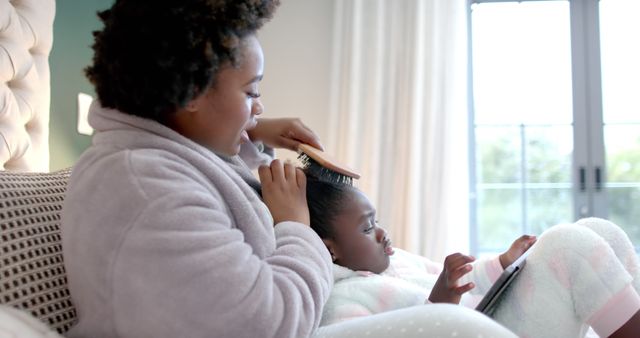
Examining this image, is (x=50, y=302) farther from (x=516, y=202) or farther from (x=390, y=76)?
(x=516, y=202)

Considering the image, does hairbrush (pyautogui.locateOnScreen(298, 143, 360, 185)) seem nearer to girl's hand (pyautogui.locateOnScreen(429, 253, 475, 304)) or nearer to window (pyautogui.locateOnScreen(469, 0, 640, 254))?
girl's hand (pyautogui.locateOnScreen(429, 253, 475, 304))

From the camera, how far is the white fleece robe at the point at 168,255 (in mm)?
732

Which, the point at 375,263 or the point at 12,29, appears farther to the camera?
the point at 12,29

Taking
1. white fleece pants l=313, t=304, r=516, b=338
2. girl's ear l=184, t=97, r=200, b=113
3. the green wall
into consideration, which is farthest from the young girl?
the green wall

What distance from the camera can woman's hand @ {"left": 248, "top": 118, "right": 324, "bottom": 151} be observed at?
4.29 ft

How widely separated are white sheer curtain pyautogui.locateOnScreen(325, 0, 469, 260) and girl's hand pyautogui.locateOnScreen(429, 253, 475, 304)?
2.03m

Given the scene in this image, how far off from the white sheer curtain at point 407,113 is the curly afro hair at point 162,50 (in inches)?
95.4

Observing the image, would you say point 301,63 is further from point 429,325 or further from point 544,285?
point 429,325

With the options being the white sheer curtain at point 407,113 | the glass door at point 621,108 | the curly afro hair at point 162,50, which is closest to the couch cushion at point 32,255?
the curly afro hair at point 162,50

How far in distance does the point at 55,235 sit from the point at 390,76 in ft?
8.48

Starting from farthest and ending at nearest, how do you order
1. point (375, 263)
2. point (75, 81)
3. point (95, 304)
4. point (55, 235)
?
point (75, 81) < point (375, 263) < point (55, 235) < point (95, 304)

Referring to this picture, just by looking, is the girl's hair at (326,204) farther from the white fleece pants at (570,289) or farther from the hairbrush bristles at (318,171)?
the white fleece pants at (570,289)

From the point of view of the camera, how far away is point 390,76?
3350 mm

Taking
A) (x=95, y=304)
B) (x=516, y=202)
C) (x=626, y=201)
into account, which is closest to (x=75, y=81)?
(x=95, y=304)
